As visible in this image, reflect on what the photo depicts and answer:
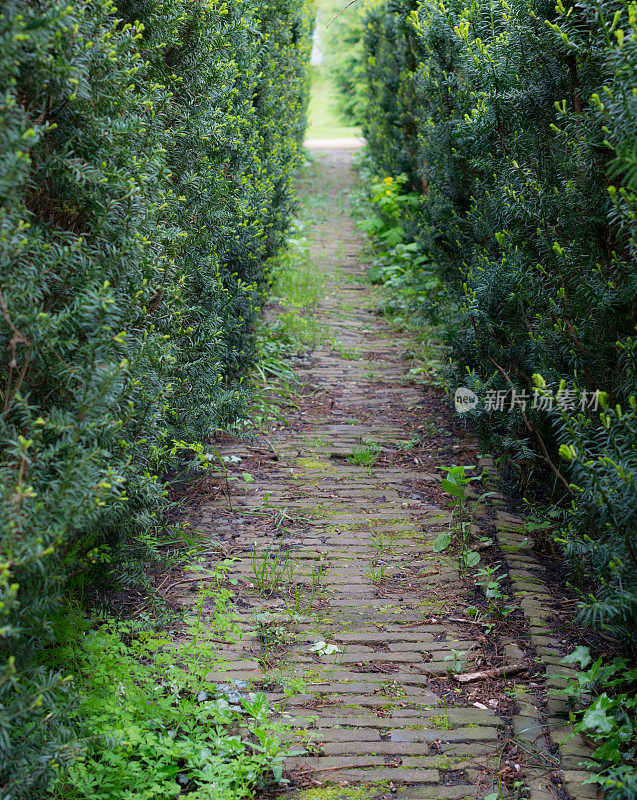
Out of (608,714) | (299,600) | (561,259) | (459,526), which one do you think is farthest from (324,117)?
(608,714)

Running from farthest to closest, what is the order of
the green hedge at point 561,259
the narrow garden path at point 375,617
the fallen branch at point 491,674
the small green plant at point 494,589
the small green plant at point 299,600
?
the small green plant at point 299,600, the small green plant at point 494,589, the fallen branch at point 491,674, the narrow garden path at point 375,617, the green hedge at point 561,259

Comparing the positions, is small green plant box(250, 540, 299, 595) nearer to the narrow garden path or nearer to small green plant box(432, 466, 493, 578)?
the narrow garden path

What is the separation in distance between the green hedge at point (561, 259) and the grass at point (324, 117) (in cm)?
1727

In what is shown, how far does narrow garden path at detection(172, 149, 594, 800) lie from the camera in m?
2.49

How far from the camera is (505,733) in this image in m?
2.60

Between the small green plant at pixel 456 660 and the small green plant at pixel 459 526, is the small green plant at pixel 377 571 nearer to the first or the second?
the small green plant at pixel 459 526

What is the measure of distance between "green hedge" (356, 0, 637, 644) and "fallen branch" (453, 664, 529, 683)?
1.26 feet

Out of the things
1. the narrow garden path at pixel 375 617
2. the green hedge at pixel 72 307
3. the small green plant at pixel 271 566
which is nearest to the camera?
the green hedge at pixel 72 307

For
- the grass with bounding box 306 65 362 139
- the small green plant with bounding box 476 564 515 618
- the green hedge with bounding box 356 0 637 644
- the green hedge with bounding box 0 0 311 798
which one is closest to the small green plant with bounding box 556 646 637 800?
the green hedge with bounding box 356 0 637 644

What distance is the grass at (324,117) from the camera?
899 inches

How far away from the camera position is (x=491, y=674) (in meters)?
2.88

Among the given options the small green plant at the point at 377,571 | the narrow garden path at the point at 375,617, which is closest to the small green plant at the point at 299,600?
→ the narrow garden path at the point at 375,617

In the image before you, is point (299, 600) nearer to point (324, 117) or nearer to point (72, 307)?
point (72, 307)

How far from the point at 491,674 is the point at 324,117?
2845 cm
